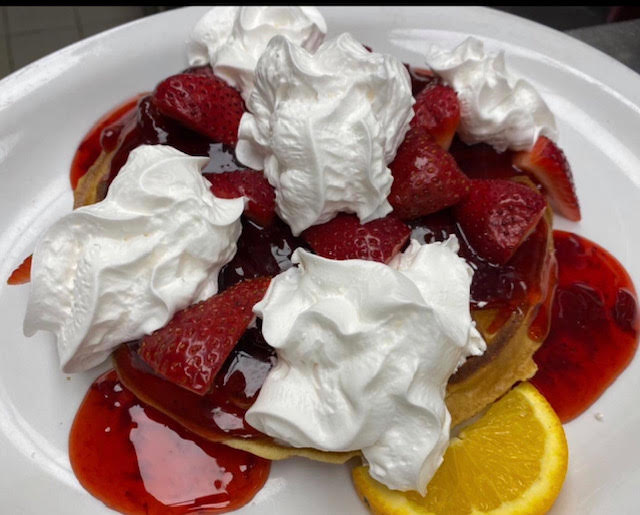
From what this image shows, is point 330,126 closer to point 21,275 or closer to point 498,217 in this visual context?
point 498,217

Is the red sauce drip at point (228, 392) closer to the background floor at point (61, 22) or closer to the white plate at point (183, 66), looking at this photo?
the white plate at point (183, 66)

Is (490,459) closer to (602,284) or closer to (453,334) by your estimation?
(453,334)

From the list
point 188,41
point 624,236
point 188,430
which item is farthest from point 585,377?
point 188,41

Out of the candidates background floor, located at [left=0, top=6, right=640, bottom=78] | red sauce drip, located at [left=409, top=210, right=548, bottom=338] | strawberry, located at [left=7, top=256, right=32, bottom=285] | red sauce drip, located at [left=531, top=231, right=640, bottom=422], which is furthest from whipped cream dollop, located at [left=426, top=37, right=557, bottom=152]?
background floor, located at [left=0, top=6, right=640, bottom=78]

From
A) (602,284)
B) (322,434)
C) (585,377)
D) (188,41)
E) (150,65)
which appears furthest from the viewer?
(150,65)

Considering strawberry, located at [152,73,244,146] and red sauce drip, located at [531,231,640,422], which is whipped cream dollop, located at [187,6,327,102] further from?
red sauce drip, located at [531,231,640,422]

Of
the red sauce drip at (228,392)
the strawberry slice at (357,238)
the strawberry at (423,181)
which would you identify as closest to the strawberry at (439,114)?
the strawberry at (423,181)

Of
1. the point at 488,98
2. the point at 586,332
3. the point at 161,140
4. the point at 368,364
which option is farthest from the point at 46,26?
the point at 586,332
